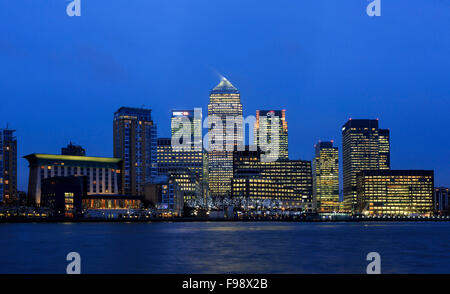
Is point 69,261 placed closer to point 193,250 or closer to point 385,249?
point 193,250

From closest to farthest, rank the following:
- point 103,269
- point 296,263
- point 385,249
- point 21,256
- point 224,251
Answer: point 103,269 → point 296,263 → point 21,256 → point 224,251 → point 385,249

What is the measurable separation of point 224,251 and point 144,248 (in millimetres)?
13834

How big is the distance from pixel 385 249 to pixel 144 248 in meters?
34.4

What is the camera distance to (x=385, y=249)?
90375 mm

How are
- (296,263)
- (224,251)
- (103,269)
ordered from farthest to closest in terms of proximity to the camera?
(224,251), (296,263), (103,269)
